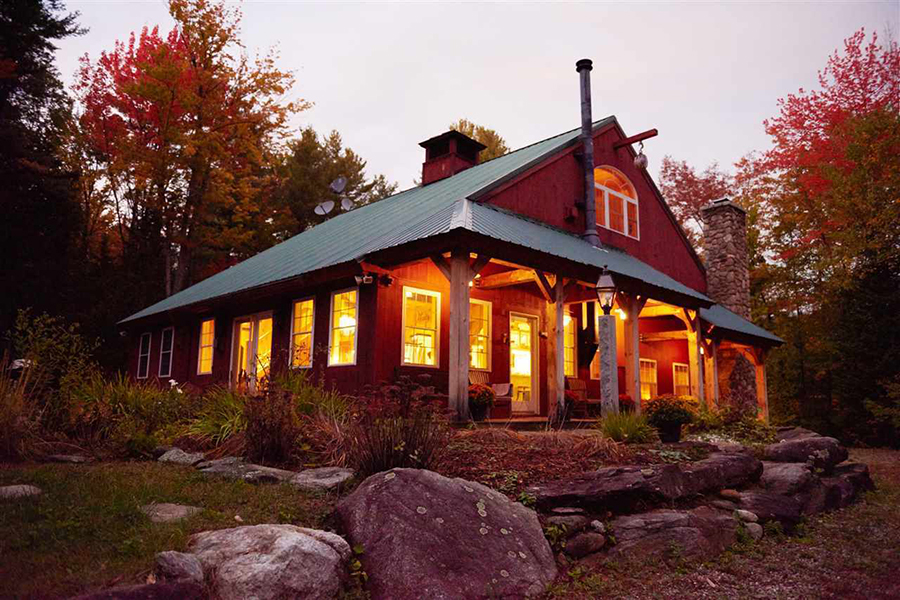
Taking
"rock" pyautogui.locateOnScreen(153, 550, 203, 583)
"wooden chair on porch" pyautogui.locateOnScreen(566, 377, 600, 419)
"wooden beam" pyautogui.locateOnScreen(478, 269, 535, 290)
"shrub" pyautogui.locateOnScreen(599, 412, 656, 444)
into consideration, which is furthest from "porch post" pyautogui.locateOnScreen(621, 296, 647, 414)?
"rock" pyautogui.locateOnScreen(153, 550, 203, 583)

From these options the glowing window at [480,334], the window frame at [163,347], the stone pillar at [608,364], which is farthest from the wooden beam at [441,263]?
the window frame at [163,347]

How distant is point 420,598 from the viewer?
3.91 meters

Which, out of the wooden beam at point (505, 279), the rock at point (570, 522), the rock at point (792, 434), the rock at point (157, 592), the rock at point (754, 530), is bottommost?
the rock at point (754, 530)

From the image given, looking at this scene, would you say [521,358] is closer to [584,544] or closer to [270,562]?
[584,544]

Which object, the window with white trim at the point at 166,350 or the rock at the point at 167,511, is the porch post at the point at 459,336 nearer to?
the rock at the point at 167,511

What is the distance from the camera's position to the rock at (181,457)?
6.65m

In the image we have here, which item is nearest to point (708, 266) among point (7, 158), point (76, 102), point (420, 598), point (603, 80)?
point (603, 80)

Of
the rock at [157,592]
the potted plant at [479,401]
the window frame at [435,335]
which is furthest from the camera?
the window frame at [435,335]

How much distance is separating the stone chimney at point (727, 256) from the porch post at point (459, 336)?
1183cm

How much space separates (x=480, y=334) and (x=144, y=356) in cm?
1142

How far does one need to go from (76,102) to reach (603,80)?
18268mm

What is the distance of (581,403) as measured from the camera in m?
12.4

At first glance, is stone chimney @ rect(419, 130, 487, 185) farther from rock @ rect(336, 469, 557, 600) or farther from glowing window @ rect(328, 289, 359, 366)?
rock @ rect(336, 469, 557, 600)

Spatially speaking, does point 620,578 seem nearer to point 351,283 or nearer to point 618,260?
point 351,283
